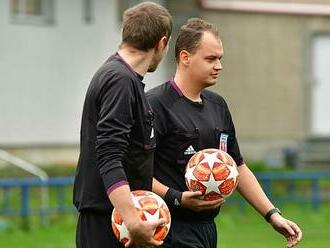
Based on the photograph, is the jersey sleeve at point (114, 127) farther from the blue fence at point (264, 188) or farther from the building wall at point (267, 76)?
the building wall at point (267, 76)

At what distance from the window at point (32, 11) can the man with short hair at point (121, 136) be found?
52.3ft

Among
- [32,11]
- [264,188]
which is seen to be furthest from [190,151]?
[32,11]

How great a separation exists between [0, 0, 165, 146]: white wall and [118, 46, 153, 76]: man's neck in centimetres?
1560

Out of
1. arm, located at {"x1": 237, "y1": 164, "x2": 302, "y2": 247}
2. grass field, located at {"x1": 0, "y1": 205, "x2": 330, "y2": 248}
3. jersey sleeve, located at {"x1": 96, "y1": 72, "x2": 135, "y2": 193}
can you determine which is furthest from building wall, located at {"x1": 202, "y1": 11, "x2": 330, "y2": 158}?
jersey sleeve, located at {"x1": 96, "y1": 72, "x2": 135, "y2": 193}

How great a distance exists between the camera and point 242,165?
7.62 metres

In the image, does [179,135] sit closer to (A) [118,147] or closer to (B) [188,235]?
(B) [188,235]

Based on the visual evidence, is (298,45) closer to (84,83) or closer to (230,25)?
(230,25)

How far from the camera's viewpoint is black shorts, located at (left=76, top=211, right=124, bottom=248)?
20.9 ft

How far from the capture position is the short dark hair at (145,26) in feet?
20.3

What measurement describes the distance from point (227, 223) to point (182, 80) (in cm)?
1045

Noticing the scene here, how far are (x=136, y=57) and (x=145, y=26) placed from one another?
0.61 ft

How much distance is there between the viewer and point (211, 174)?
7070mm

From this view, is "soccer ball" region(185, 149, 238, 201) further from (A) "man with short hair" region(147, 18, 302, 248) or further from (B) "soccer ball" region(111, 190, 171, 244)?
(B) "soccer ball" region(111, 190, 171, 244)

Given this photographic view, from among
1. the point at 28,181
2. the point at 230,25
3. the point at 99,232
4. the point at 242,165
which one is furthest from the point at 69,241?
the point at 230,25
